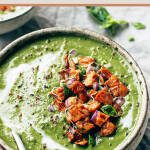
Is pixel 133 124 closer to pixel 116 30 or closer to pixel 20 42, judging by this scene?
pixel 20 42

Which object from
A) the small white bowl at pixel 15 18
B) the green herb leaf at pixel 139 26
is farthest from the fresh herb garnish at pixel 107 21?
the small white bowl at pixel 15 18

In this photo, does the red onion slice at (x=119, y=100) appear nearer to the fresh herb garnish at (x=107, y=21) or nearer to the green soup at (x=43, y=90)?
the green soup at (x=43, y=90)

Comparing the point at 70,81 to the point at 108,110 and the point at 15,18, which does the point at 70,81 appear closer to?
the point at 108,110

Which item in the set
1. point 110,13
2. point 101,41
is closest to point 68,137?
point 101,41

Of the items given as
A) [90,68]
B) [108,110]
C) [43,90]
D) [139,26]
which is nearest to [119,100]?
[108,110]

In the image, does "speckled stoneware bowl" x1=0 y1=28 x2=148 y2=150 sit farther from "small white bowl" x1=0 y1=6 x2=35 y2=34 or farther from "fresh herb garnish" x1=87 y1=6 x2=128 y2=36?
"fresh herb garnish" x1=87 y1=6 x2=128 y2=36

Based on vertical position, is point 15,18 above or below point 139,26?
above
